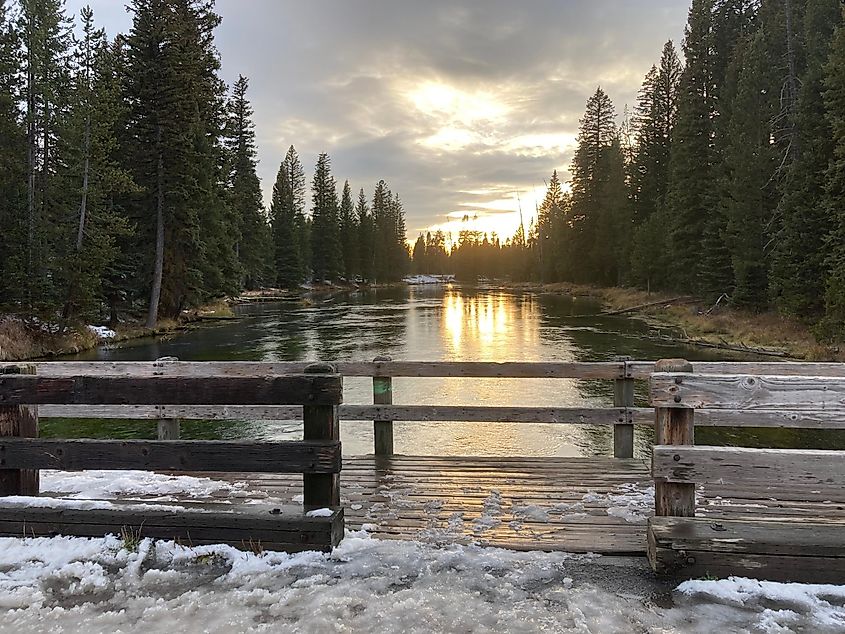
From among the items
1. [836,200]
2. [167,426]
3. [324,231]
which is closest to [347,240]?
[324,231]

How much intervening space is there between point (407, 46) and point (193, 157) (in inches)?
651

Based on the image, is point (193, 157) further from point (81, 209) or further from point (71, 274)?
point (71, 274)

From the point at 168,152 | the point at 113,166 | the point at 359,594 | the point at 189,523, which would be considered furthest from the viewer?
the point at 168,152

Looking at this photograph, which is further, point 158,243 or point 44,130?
point 158,243

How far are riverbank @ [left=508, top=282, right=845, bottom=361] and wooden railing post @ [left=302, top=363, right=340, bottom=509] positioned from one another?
2104 centimetres

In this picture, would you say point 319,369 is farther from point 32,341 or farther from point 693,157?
point 693,157

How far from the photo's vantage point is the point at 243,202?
6000cm

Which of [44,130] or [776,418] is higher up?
[44,130]

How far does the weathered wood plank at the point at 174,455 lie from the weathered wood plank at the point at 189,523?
0.31 meters

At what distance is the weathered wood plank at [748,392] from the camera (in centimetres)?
360

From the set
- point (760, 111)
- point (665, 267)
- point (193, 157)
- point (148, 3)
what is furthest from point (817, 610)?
point (665, 267)

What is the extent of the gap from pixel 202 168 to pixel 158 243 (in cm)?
575

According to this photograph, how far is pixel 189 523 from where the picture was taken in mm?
4066

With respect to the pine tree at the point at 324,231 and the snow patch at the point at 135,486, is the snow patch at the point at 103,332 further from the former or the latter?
the pine tree at the point at 324,231
